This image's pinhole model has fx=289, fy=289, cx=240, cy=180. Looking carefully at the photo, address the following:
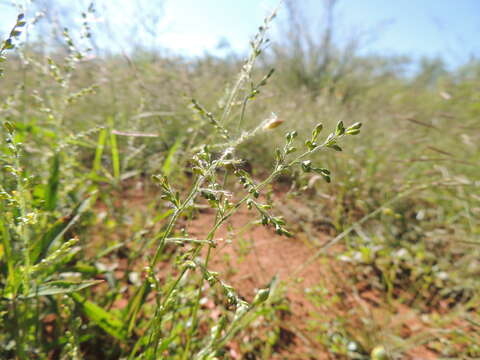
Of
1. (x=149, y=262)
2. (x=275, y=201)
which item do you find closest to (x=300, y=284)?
(x=275, y=201)

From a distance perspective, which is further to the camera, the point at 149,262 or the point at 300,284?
the point at 300,284

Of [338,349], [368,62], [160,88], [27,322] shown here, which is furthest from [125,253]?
[368,62]

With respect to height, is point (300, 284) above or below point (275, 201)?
below

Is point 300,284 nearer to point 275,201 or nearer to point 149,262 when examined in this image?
point 275,201

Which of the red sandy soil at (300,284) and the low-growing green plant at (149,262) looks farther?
the red sandy soil at (300,284)

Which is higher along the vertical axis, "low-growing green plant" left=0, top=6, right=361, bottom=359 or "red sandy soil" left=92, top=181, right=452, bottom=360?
"low-growing green plant" left=0, top=6, right=361, bottom=359

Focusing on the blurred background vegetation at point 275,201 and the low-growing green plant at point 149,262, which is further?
the blurred background vegetation at point 275,201

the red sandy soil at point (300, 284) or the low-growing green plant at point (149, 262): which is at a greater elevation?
the low-growing green plant at point (149, 262)

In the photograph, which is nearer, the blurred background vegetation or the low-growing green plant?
the low-growing green plant

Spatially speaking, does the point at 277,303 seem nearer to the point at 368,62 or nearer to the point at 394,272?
the point at 394,272

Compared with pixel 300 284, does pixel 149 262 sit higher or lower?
higher

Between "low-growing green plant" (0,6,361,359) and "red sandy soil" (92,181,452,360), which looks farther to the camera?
"red sandy soil" (92,181,452,360)
